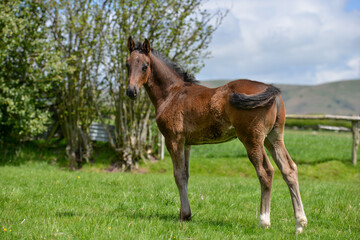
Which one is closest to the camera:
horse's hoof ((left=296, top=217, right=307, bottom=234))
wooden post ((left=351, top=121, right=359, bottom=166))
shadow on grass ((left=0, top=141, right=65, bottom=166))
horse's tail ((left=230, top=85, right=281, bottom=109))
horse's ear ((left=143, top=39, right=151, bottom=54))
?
horse's tail ((left=230, top=85, right=281, bottom=109))

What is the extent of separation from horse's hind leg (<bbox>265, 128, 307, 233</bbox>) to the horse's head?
2169 mm

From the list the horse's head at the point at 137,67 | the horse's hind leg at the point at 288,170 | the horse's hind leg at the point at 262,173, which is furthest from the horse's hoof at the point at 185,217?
the horse's head at the point at 137,67

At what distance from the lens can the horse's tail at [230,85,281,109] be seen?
14.8 ft

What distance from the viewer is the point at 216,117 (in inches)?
193

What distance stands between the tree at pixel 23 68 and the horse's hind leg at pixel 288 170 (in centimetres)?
1054

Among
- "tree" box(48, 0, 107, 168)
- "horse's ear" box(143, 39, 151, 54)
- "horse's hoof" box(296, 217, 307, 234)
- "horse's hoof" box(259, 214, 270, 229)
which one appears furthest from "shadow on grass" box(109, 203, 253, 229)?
"tree" box(48, 0, 107, 168)

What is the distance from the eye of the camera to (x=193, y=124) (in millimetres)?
5133

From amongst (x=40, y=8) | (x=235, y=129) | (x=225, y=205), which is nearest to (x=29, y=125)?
(x=40, y=8)

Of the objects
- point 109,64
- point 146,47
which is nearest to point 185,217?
point 146,47

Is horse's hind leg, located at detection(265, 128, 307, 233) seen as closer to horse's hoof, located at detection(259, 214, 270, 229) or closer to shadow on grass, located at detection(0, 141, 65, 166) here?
horse's hoof, located at detection(259, 214, 270, 229)

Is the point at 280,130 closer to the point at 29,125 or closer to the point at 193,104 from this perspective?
the point at 193,104

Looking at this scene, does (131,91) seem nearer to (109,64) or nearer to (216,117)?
(216,117)

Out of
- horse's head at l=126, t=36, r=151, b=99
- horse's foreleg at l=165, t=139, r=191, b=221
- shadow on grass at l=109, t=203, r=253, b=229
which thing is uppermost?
horse's head at l=126, t=36, r=151, b=99

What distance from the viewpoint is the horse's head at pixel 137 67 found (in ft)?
17.3
